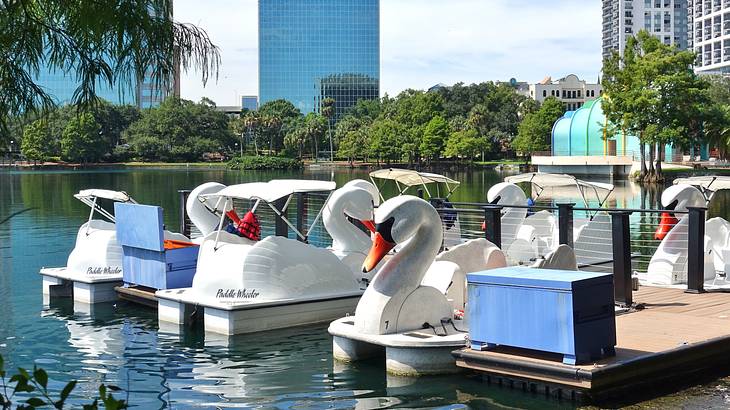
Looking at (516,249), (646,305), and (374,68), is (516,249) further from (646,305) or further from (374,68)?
(374,68)

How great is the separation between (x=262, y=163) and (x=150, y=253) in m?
98.1

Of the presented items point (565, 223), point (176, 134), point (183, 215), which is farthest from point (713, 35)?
point (565, 223)

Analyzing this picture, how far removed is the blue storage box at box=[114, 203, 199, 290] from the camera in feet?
57.4

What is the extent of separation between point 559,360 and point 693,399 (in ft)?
5.22

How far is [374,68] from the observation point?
635ft

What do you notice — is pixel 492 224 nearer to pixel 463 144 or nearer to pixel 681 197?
pixel 681 197

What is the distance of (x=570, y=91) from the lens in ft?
566

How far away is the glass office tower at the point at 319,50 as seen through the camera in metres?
192

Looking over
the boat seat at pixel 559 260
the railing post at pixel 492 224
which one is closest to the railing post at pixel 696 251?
the boat seat at pixel 559 260

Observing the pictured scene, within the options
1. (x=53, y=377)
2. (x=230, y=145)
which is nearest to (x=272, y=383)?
(x=53, y=377)

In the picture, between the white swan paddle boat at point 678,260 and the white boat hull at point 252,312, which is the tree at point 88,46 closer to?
the white boat hull at point 252,312

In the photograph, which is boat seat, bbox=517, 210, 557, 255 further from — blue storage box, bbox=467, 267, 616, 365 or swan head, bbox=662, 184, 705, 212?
blue storage box, bbox=467, 267, 616, 365

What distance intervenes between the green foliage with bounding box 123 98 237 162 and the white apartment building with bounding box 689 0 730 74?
69.3 m

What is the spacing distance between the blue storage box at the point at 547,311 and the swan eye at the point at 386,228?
158 centimetres
